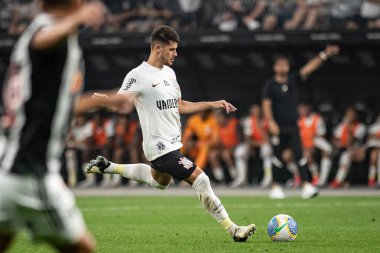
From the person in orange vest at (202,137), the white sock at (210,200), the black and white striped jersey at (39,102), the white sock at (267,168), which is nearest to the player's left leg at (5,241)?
the black and white striped jersey at (39,102)

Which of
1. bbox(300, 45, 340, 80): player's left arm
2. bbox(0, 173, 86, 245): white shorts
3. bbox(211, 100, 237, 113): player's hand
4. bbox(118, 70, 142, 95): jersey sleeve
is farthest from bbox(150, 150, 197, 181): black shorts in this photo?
bbox(300, 45, 340, 80): player's left arm

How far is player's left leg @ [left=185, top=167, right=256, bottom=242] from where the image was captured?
9.77 metres

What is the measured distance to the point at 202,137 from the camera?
2434cm

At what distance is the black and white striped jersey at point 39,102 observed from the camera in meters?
5.22

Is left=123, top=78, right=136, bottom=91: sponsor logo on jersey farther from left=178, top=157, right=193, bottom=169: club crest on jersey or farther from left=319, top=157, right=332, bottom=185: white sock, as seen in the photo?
left=319, top=157, right=332, bottom=185: white sock

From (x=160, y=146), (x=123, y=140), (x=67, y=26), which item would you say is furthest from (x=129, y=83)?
(x=123, y=140)

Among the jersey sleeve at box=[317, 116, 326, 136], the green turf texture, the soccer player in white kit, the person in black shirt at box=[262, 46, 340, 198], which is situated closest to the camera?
the green turf texture

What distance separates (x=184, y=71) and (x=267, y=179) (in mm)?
4066

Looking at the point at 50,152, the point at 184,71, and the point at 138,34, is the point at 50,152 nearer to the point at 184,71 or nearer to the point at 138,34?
the point at 138,34

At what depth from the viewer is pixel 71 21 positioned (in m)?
4.93

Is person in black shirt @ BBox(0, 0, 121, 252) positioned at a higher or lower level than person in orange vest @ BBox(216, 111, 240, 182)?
higher

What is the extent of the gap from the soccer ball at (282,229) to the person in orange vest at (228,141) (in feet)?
48.4

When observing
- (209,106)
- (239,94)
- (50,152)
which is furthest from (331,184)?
(50,152)

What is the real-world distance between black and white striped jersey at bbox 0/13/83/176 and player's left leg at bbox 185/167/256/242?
15.1 feet
